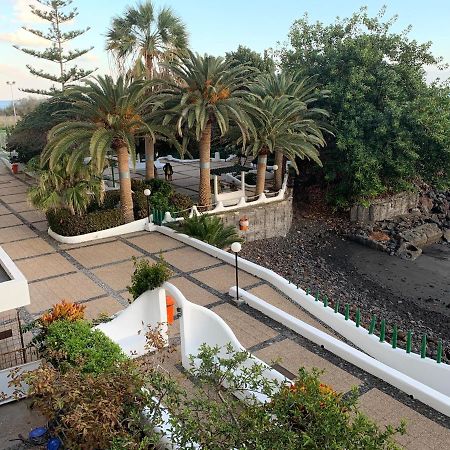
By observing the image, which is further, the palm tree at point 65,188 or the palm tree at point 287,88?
the palm tree at point 287,88

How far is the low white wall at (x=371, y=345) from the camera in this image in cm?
1010

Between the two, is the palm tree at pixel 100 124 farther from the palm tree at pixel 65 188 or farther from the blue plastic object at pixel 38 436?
the blue plastic object at pixel 38 436

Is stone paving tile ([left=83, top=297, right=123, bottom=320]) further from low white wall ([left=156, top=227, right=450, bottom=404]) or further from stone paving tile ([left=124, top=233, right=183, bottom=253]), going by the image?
low white wall ([left=156, top=227, right=450, bottom=404])

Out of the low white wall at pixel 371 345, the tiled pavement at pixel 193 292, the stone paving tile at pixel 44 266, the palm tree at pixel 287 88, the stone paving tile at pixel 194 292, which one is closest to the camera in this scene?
the tiled pavement at pixel 193 292

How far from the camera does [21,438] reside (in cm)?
726

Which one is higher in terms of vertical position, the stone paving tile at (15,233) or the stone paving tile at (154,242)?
the stone paving tile at (15,233)

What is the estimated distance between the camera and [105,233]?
18688mm

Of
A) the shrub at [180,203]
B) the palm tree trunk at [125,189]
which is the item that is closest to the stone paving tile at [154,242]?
the palm tree trunk at [125,189]

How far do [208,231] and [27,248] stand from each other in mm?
7046

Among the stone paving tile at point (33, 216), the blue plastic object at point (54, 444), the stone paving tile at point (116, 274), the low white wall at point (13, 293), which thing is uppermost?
the low white wall at point (13, 293)

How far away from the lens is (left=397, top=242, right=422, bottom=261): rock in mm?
22333

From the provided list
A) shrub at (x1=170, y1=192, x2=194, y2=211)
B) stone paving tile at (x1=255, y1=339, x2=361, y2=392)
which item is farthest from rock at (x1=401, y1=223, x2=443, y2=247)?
stone paving tile at (x1=255, y1=339, x2=361, y2=392)

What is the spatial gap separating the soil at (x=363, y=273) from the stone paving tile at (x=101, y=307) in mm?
7807

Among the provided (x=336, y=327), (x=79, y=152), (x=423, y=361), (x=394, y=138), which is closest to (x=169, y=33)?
(x=79, y=152)
